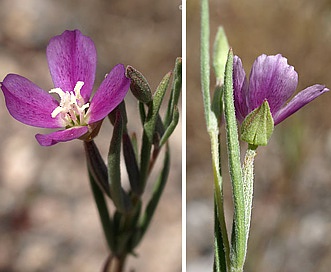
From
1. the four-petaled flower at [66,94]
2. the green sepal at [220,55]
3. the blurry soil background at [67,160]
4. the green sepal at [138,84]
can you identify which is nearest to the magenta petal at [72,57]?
the four-petaled flower at [66,94]

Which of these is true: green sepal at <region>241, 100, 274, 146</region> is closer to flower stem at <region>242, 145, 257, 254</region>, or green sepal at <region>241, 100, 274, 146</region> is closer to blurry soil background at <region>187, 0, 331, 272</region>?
flower stem at <region>242, 145, 257, 254</region>

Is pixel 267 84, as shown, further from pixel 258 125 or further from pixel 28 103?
pixel 28 103

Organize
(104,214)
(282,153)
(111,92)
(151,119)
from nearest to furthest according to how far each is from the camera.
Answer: (111,92)
(151,119)
(104,214)
(282,153)

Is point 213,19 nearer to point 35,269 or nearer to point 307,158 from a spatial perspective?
point 307,158

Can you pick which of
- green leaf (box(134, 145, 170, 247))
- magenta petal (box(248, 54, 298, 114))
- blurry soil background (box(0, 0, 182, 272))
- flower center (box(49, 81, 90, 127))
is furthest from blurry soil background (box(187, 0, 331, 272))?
magenta petal (box(248, 54, 298, 114))

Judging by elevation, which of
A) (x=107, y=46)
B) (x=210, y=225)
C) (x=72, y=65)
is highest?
(x=107, y=46)

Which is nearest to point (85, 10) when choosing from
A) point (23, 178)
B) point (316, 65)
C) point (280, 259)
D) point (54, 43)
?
point (23, 178)

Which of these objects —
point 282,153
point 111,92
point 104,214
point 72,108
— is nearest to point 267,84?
point 111,92
